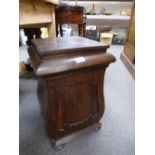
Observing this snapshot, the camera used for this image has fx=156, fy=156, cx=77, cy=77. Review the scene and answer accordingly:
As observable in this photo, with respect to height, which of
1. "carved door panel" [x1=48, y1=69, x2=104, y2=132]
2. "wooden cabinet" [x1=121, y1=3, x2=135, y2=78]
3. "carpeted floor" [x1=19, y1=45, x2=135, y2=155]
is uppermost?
"wooden cabinet" [x1=121, y1=3, x2=135, y2=78]

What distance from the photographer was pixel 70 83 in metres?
0.76

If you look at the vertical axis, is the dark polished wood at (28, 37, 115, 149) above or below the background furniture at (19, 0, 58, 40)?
below

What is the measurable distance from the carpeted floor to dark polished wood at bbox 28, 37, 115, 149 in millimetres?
73

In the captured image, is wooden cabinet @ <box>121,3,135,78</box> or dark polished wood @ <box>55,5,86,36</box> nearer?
dark polished wood @ <box>55,5,86,36</box>

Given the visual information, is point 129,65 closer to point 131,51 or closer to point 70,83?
point 131,51

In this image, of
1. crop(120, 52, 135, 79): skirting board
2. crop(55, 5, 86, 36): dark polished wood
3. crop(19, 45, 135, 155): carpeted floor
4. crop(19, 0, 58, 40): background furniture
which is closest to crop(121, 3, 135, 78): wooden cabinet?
crop(120, 52, 135, 79): skirting board

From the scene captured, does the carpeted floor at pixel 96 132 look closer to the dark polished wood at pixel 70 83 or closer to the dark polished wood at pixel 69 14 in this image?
the dark polished wood at pixel 70 83

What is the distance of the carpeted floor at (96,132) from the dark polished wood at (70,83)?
73 mm

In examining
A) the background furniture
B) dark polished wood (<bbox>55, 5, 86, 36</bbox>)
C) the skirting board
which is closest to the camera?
the background furniture

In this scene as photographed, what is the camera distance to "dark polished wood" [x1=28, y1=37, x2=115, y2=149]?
683 mm

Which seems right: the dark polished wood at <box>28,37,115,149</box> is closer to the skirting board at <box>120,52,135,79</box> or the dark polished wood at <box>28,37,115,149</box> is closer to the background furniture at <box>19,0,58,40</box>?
the background furniture at <box>19,0,58,40</box>
